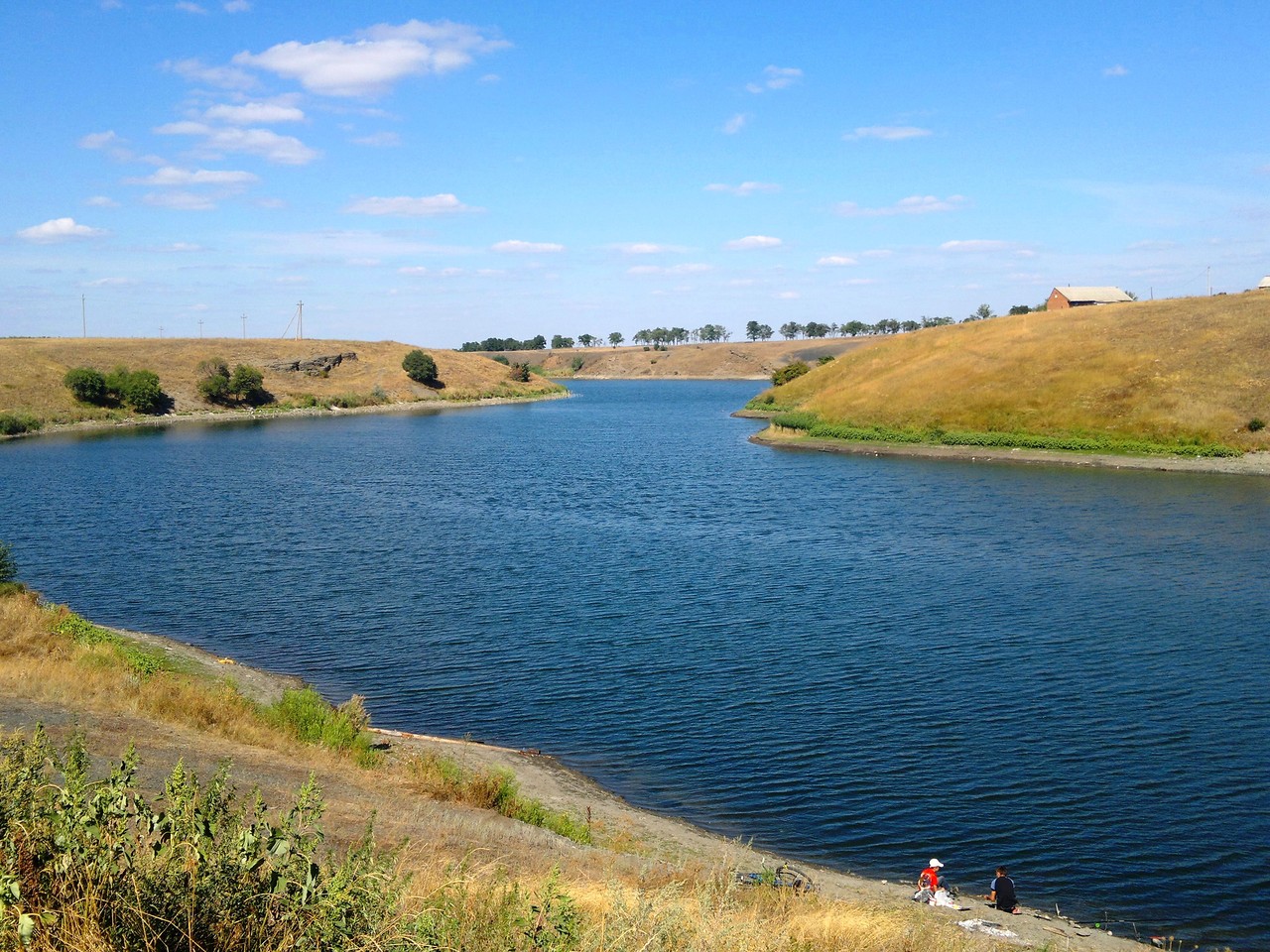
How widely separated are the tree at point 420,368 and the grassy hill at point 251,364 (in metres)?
1.52

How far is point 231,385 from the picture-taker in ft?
434

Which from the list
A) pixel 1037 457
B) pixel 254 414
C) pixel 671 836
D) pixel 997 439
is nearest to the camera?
pixel 671 836

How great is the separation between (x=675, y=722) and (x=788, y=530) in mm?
24928

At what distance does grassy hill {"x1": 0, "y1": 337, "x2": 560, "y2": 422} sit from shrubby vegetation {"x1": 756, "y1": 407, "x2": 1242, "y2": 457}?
7634cm

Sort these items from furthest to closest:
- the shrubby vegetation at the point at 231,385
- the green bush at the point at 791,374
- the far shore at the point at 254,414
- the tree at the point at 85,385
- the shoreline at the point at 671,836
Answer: the green bush at the point at 791,374 → the shrubby vegetation at the point at 231,385 → the tree at the point at 85,385 → the far shore at the point at 254,414 → the shoreline at the point at 671,836

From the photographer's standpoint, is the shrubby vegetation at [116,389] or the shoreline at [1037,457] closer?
the shoreline at [1037,457]

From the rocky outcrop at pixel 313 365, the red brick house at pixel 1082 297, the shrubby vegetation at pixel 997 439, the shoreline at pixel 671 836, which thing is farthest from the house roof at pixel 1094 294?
the shoreline at pixel 671 836

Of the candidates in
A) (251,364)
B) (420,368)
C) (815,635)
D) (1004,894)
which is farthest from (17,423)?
(1004,894)

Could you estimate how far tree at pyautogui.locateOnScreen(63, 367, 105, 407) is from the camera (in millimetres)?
116125

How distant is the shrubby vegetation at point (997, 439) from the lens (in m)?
69.4

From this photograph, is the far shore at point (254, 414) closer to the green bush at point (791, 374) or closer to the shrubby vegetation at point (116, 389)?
the shrubby vegetation at point (116, 389)

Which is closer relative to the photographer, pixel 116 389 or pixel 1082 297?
pixel 116 389

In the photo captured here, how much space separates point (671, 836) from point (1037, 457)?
6400cm

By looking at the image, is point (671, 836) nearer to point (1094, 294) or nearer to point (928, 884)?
point (928, 884)
